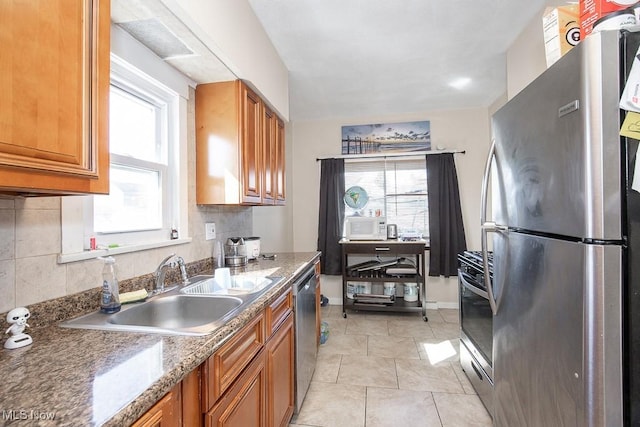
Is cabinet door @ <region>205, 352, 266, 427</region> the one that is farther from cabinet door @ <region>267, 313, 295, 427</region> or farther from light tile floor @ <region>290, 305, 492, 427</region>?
light tile floor @ <region>290, 305, 492, 427</region>

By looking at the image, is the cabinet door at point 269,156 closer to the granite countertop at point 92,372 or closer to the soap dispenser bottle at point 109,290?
the soap dispenser bottle at point 109,290

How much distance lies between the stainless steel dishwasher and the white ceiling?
175 cm

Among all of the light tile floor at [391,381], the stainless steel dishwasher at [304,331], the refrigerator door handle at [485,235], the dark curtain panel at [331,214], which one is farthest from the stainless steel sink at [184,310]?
the dark curtain panel at [331,214]

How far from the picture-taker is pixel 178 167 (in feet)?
5.92

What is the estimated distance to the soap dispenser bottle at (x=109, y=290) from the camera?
3.71 ft

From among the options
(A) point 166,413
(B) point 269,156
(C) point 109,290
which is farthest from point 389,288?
(A) point 166,413

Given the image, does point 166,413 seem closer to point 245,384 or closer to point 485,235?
point 245,384

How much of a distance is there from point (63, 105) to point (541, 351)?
1.59 meters

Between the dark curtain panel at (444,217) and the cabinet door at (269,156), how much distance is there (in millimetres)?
2153

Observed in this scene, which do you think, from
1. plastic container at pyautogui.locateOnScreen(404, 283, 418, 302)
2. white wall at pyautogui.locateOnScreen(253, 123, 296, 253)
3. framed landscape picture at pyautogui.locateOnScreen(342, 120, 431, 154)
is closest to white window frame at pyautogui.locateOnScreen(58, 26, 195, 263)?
white wall at pyautogui.locateOnScreen(253, 123, 296, 253)

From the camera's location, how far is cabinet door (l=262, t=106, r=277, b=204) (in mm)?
2298

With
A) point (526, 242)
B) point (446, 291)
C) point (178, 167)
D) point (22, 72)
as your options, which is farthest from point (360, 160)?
point (22, 72)

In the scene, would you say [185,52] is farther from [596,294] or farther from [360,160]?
[360,160]

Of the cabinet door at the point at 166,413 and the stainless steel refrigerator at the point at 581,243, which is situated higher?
the stainless steel refrigerator at the point at 581,243
